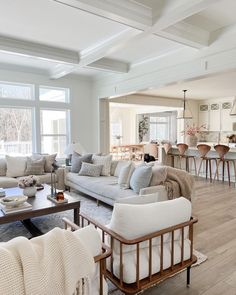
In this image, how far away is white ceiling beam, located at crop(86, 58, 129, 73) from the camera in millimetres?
5074

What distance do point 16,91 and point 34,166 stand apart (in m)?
2.15

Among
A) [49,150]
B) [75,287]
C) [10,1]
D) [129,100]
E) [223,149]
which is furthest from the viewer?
[129,100]

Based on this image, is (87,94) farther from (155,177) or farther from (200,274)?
(200,274)

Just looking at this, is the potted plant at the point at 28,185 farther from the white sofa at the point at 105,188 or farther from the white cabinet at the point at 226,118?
the white cabinet at the point at 226,118

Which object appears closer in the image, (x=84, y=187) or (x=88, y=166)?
(x=84, y=187)

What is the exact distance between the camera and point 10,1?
9.09 ft

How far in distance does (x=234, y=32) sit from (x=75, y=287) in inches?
150

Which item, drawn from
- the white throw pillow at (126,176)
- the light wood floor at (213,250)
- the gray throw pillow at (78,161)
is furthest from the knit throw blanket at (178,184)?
the gray throw pillow at (78,161)

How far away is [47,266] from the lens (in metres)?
1.10

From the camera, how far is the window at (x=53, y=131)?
6.43m

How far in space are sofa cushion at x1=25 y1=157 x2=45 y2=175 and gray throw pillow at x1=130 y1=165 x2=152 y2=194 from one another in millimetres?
2320

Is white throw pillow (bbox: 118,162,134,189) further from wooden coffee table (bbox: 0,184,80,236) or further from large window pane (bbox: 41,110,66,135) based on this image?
large window pane (bbox: 41,110,66,135)

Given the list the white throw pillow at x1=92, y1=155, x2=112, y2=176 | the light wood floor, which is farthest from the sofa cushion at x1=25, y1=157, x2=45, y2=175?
the light wood floor

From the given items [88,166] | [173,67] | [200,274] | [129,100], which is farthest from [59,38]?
[129,100]
